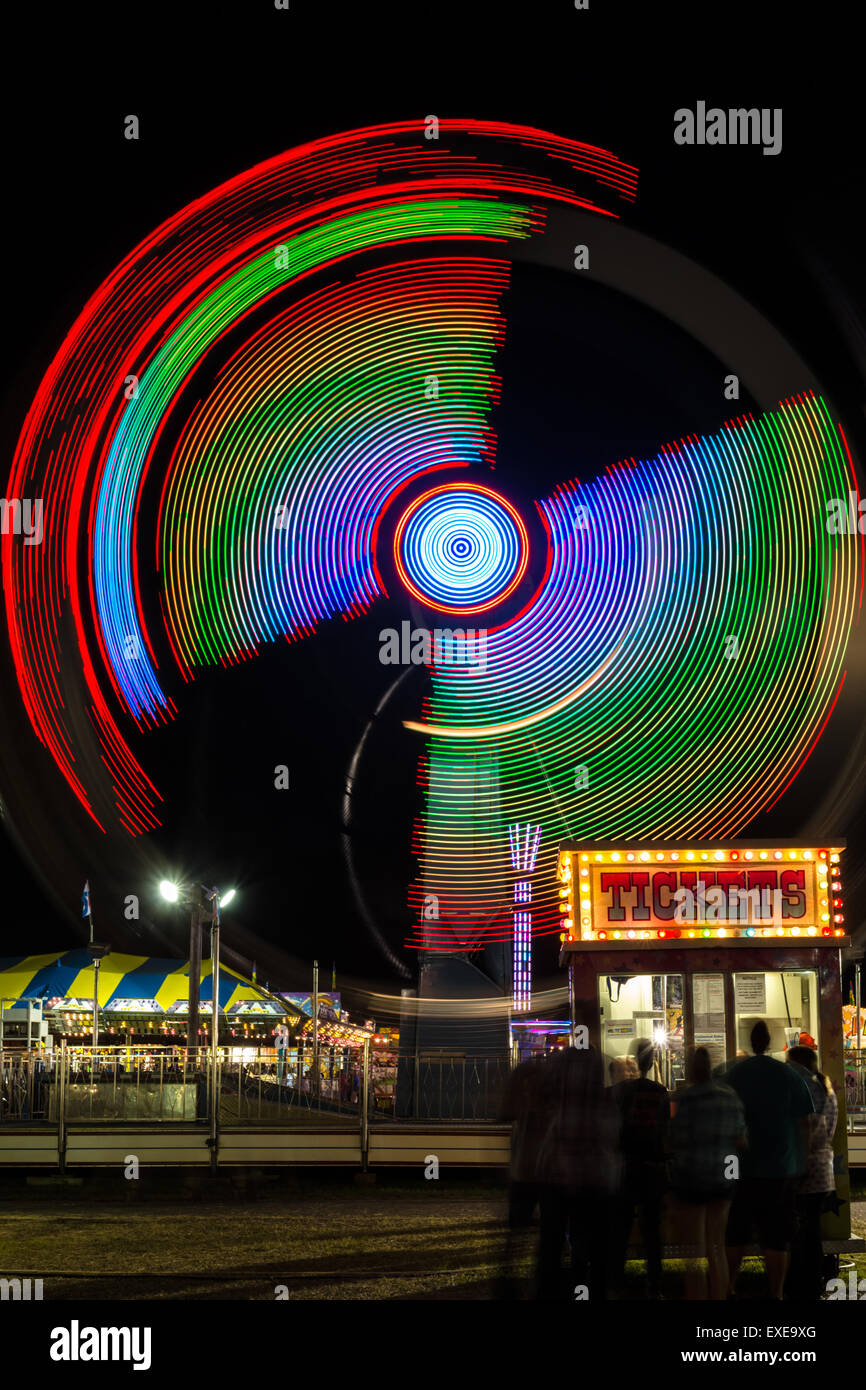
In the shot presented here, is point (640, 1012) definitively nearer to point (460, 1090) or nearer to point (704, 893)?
point (704, 893)

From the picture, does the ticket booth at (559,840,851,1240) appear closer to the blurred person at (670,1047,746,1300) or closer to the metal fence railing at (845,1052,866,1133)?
the blurred person at (670,1047,746,1300)

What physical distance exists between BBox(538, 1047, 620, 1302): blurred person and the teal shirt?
0.95 metres

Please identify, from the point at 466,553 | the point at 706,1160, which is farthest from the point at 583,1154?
the point at 466,553

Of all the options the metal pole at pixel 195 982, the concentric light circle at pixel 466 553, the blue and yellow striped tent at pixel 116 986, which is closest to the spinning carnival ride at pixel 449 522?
the concentric light circle at pixel 466 553

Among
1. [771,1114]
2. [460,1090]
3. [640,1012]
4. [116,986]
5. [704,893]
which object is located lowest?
[116,986]

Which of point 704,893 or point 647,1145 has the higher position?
point 704,893

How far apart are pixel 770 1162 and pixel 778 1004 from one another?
4521 millimetres

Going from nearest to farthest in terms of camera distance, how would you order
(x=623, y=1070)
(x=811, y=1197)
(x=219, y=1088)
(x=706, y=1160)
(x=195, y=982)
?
1. (x=706, y=1160)
2. (x=811, y=1197)
3. (x=623, y=1070)
4. (x=219, y=1088)
5. (x=195, y=982)

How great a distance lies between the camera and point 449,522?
71.8ft

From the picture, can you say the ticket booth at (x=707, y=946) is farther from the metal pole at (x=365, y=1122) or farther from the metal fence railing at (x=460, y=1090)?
the metal fence railing at (x=460, y=1090)

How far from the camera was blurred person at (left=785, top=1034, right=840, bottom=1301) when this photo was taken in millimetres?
9812
